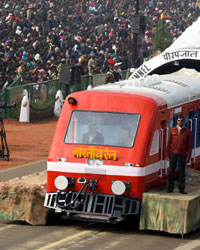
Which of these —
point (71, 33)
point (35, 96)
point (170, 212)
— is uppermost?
point (71, 33)

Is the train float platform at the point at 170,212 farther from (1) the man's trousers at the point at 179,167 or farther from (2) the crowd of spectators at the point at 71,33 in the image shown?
(2) the crowd of spectators at the point at 71,33

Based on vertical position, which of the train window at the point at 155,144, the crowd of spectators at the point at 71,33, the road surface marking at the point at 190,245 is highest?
the crowd of spectators at the point at 71,33

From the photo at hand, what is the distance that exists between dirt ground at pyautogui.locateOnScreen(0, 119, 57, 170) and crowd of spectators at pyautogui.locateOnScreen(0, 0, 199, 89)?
3308mm

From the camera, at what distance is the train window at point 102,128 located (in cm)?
1571

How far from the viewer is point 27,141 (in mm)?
28141

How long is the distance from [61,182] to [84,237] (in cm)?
112

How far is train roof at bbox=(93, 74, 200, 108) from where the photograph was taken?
16703 millimetres

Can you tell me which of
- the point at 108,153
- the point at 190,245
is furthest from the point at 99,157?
the point at 190,245

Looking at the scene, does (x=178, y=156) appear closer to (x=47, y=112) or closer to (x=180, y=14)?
(x=47, y=112)

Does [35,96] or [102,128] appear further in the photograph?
[35,96]

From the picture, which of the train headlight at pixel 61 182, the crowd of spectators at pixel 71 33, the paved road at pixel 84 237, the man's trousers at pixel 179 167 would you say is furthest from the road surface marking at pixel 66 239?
the crowd of spectators at pixel 71 33

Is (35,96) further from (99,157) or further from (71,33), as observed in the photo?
(99,157)

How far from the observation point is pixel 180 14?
65.6 m

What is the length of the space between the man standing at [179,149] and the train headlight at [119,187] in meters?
0.86
